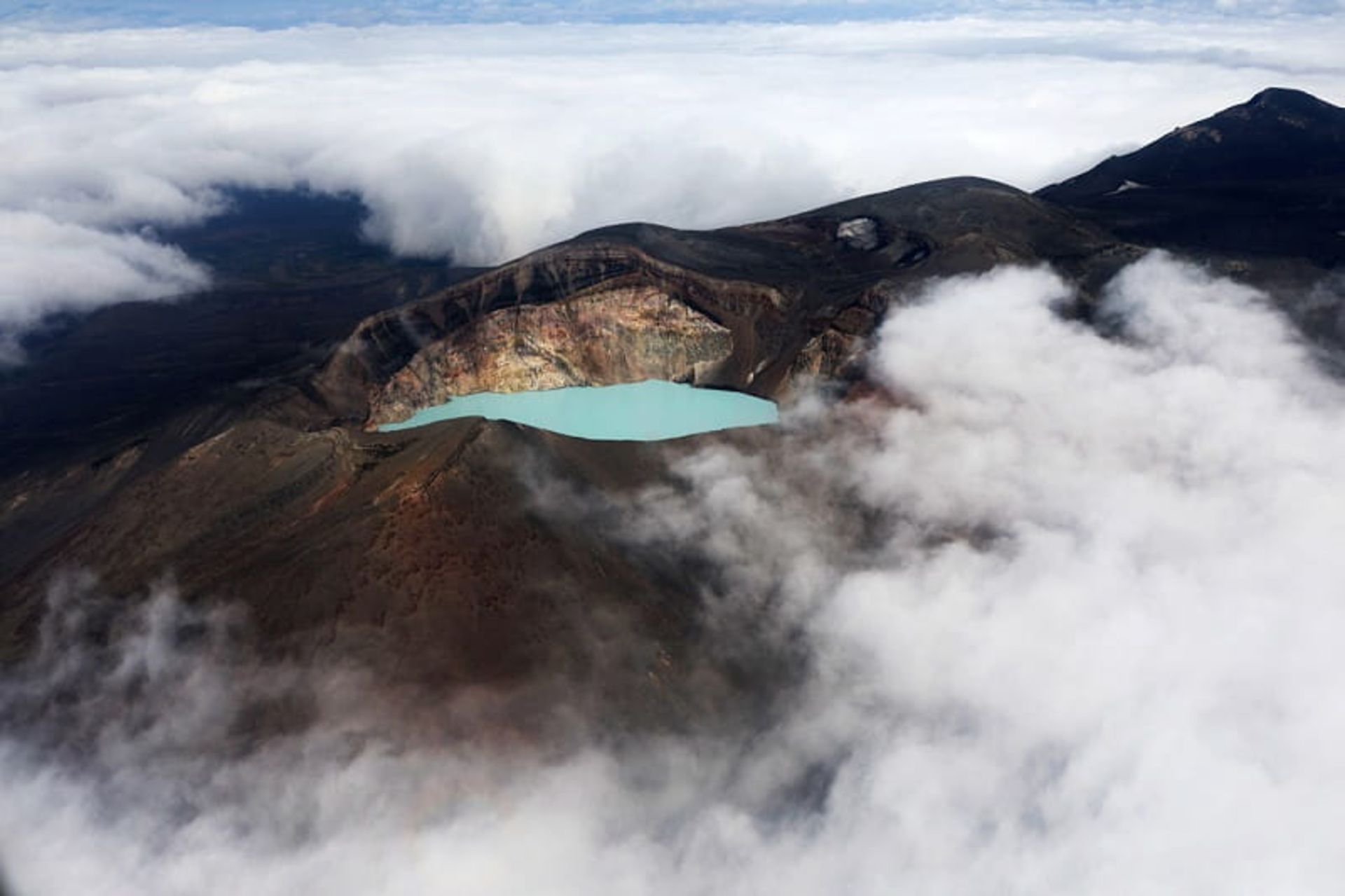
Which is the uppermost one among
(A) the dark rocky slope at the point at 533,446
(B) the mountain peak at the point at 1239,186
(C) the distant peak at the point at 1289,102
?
(C) the distant peak at the point at 1289,102

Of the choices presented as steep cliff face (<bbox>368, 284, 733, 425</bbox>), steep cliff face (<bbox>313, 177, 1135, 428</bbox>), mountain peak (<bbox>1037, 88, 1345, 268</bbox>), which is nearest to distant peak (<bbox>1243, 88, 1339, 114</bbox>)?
mountain peak (<bbox>1037, 88, 1345, 268</bbox>)

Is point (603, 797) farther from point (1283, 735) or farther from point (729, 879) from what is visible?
point (1283, 735)

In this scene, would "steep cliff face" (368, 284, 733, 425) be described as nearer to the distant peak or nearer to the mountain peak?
the mountain peak

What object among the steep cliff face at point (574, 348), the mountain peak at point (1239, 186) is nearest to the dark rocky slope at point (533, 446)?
the steep cliff face at point (574, 348)

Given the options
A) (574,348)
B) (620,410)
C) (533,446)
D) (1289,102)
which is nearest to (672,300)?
(574,348)

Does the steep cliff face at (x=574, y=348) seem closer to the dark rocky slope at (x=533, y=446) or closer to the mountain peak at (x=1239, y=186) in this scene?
the dark rocky slope at (x=533, y=446)

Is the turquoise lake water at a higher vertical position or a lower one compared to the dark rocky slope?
lower

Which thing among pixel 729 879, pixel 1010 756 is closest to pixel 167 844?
pixel 729 879
